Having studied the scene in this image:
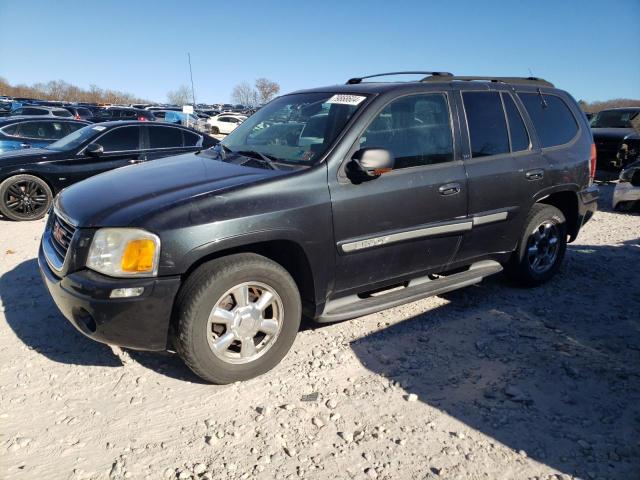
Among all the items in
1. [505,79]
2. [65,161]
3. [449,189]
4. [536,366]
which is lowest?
[536,366]

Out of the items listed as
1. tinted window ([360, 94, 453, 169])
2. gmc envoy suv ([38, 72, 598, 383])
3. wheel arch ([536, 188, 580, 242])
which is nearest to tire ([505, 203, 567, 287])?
gmc envoy suv ([38, 72, 598, 383])

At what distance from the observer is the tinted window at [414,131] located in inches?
136

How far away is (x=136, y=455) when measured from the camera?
95.4 inches

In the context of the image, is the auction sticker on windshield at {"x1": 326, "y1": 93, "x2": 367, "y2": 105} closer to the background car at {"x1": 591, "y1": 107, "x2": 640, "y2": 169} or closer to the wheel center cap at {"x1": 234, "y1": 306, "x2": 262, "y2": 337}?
the wheel center cap at {"x1": 234, "y1": 306, "x2": 262, "y2": 337}

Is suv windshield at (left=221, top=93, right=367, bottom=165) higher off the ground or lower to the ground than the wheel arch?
higher

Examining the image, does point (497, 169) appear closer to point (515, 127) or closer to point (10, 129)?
point (515, 127)

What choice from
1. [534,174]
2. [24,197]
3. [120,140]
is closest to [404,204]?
[534,174]

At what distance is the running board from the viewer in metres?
3.31

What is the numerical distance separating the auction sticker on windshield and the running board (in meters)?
1.43

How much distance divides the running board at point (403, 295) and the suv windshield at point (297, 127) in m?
1.03

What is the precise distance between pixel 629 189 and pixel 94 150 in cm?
901

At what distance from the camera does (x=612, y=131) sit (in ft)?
40.1

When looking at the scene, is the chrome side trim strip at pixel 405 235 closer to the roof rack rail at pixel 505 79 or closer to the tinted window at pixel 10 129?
the roof rack rail at pixel 505 79

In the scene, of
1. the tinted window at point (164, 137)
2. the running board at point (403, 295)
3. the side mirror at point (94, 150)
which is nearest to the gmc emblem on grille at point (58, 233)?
the running board at point (403, 295)
